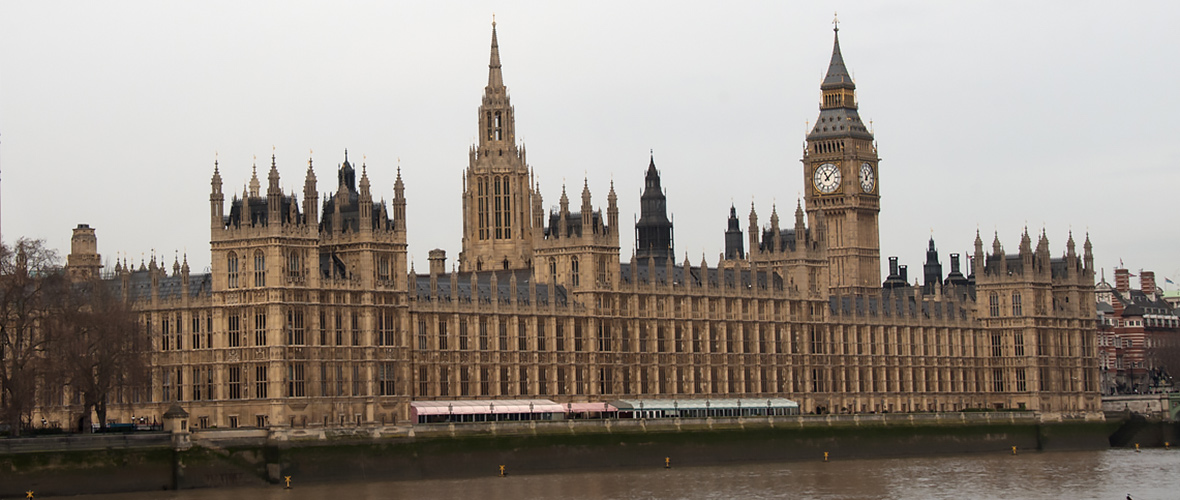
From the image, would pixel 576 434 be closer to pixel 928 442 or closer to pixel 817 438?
pixel 817 438

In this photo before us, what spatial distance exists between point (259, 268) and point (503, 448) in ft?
56.4

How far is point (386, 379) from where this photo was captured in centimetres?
12606

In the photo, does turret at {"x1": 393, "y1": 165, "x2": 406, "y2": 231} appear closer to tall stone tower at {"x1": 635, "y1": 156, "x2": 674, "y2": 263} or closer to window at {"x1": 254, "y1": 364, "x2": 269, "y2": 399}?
window at {"x1": 254, "y1": 364, "x2": 269, "y2": 399}

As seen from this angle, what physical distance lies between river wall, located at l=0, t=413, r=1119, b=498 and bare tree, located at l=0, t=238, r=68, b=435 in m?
5.72

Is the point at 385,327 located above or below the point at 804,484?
above

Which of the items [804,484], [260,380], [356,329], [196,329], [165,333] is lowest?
[804,484]

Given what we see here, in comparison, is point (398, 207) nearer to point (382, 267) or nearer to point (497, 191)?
point (382, 267)

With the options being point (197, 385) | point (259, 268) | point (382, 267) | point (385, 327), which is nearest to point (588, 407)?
point (385, 327)

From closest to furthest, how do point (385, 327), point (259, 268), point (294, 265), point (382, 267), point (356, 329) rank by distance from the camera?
point (259, 268)
point (294, 265)
point (356, 329)
point (382, 267)
point (385, 327)

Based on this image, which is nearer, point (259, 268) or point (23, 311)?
point (23, 311)

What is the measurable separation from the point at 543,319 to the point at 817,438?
781 inches

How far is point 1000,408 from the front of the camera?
176 metres

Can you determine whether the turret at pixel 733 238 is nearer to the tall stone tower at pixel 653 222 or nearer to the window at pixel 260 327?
the tall stone tower at pixel 653 222

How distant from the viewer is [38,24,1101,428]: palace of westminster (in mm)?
120688
